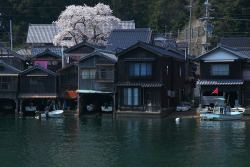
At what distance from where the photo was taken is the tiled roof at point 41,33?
9667 centimetres

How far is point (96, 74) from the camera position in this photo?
5650 centimetres

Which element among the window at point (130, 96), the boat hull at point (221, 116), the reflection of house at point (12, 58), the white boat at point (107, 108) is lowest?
the boat hull at point (221, 116)

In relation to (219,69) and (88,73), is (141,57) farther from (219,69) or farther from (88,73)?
(219,69)

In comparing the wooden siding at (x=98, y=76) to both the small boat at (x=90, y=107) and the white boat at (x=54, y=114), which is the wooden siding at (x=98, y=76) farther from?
the white boat at (x=54, y=114)

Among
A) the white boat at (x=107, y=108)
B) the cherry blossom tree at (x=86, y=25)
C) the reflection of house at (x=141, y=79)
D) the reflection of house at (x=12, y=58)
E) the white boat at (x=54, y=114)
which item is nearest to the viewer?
the reflection of house at (x=141, y=79)

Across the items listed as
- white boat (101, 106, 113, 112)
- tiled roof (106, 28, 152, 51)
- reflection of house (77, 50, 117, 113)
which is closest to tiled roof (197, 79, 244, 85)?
reflection of house (77, 50, 117, 113)

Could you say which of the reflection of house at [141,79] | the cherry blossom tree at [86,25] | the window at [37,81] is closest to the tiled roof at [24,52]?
the cherry blossom tree at [86,25]

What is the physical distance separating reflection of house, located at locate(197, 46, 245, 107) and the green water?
561cm

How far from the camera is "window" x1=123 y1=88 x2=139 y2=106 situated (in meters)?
55.5

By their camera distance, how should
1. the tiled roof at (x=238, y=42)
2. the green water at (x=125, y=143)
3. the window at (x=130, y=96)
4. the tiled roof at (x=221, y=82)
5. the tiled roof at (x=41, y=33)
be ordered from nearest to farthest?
1. the green water at (x=125, y=143)
2. the tiled roof at (x=221, y=82)
3. the window at (x=130, y=96)
4. the tiled roof at (x=238, y=42)
5. the tiled roof at (x=41, y=33)

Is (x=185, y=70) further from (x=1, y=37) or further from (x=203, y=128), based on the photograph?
(x=1, y=37)

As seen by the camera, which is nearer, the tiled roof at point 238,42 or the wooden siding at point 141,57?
the wooden siding at point 141,57

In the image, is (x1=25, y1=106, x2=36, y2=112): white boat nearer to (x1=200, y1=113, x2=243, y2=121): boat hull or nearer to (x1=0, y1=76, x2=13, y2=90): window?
(x1=0, y1=76, x2=13, y2=90): window

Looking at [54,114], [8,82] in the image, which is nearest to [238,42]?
[54,114]
